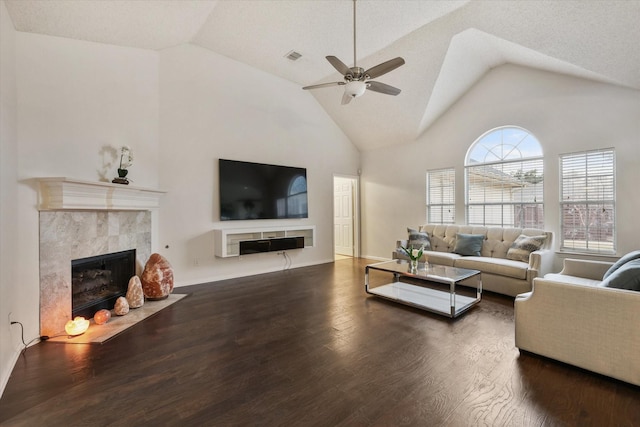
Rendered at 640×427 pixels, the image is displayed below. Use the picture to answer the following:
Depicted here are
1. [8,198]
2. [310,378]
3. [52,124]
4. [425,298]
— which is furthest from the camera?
[425,298]

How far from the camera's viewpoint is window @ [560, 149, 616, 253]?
4102 mm

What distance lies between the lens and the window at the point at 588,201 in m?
4.10

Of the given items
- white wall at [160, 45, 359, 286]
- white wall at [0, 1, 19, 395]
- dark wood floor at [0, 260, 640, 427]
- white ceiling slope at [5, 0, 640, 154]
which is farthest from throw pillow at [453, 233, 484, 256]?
white wall at [0, 1, 19, 395]

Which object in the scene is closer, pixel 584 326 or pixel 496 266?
pixel 584 326

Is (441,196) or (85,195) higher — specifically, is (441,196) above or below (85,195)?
above

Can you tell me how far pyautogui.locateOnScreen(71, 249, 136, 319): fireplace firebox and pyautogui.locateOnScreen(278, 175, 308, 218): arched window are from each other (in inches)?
107

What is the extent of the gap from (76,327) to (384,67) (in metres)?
3.99

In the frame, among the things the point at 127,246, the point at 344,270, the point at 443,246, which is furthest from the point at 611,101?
the point at 127,246

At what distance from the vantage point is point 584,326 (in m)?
2.14

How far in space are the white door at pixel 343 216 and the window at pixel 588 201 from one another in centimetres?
417

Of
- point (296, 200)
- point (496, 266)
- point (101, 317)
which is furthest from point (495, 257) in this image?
point (101, 317)

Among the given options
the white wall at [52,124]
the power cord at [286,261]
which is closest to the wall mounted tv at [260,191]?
the power cord at [286,261]

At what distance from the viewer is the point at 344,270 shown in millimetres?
5762

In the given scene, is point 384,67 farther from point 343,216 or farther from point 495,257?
point 343,216
